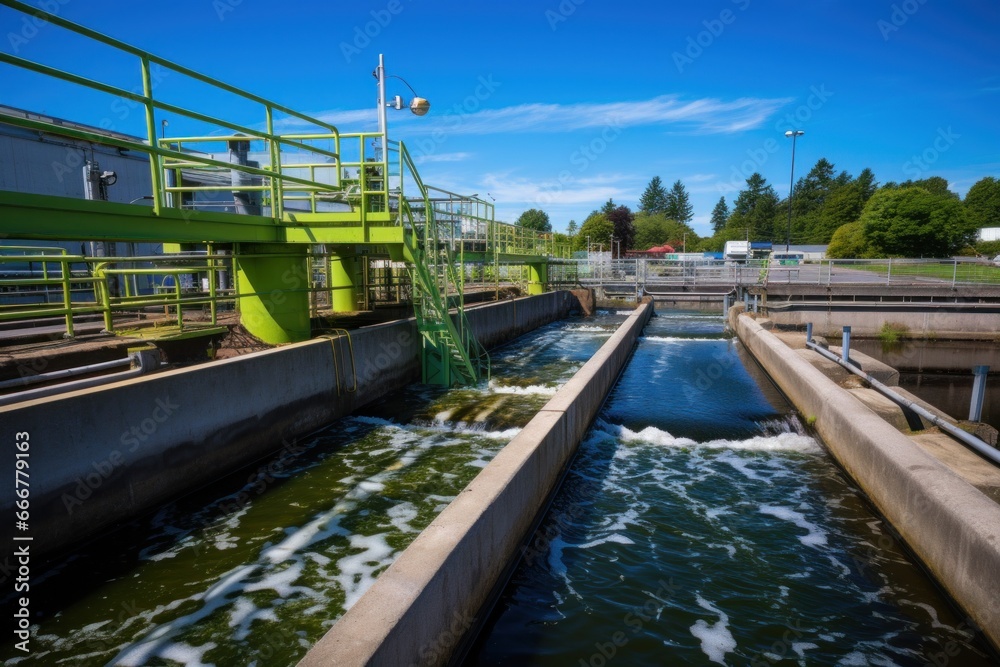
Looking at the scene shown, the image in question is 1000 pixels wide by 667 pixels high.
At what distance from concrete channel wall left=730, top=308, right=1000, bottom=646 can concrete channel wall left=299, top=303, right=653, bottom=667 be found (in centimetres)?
358

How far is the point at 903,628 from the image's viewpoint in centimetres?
452

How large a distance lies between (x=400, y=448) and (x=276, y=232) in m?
4.16

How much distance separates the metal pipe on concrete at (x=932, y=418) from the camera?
5251mm

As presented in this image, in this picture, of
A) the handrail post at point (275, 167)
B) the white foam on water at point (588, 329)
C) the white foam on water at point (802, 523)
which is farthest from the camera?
the white foam on water at point (588, 329)

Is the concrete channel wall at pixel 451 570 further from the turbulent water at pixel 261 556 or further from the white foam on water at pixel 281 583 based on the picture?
the white foam on water at pixel 281 583

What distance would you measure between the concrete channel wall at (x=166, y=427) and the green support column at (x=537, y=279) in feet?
56.5

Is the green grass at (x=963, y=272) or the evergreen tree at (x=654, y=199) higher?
the evergreen tree at (x=654, y=199)

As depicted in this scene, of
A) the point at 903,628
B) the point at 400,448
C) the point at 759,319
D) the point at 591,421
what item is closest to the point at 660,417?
the point at 591,421

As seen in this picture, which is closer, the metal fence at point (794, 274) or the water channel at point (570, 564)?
the water channel at point (570, 564)

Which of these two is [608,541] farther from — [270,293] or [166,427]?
[270,293]

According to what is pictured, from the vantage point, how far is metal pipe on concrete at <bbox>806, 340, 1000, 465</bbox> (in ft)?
17.2

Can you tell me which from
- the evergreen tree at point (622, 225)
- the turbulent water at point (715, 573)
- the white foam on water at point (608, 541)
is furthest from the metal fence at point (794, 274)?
the evergreen tree at point (622, 225)

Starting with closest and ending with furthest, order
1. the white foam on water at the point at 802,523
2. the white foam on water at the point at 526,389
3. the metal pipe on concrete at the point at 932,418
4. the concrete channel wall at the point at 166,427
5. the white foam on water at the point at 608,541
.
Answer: the metal pipe on concrete at the point at 932,418, the concrete channel wall at the point at 166,427, the white foam on water at the point at 608,541, the white foam on water at the point at 802,523, the white foam on water at the point at 526,389

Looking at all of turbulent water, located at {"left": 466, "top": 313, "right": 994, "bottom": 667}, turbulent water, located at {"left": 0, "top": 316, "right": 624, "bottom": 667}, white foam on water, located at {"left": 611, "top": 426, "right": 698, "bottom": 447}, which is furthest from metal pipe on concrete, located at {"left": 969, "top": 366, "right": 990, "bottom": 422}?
turbulent water, located at {"left": 0, "top": 316, "right": 624, "bottom": 667}
